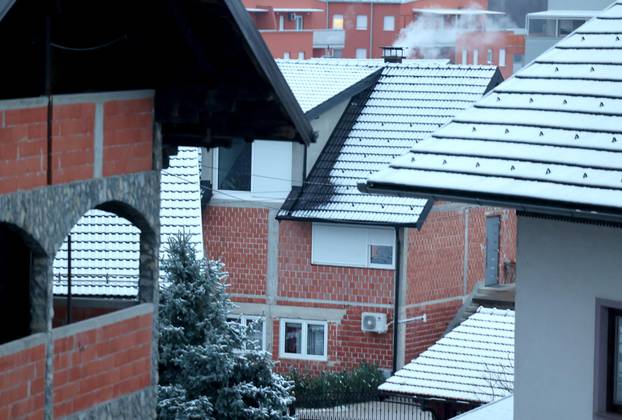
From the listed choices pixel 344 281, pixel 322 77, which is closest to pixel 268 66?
pixel 344 281

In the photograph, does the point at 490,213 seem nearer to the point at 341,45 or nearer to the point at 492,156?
the point at 492,156

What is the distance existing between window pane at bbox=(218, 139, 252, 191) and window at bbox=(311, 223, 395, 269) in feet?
6.11

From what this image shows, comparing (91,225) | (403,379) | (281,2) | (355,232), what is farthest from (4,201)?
(281,2)

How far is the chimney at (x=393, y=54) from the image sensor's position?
35219 mm

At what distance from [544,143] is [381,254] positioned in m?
21.9

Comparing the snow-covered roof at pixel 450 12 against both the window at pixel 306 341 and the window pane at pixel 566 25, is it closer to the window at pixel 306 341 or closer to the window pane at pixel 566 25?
the window pane at pixel 566 25

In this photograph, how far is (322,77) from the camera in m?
34.0

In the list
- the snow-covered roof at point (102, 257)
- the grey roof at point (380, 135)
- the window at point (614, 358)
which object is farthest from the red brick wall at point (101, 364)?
the grey roof at point (380, 135)

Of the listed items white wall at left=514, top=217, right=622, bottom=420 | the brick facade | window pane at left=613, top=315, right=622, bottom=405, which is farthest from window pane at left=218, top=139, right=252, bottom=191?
window pane at left=613, top=315, right=622, bottom=405

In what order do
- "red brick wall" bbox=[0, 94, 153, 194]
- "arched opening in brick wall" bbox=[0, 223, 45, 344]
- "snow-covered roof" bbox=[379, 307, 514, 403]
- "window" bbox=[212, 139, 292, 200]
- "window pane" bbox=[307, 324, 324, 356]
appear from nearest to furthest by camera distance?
"red brick wall" bbox=[0, 94, 153, 194] → "arched opening in brick wall" bbox=[0, 223, 45, 344] → "snow-covered roof" bbox=[379, 307, 514, 403] → "window pane" bbox=[307, 324, 324, 356] → "window" bbox=[212, 139, 292, 200]

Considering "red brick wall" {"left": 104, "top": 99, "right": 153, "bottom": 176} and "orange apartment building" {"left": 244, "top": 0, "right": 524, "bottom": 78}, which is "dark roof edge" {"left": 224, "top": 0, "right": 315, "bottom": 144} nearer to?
"red brick wall" {"left": 104, "top": 99, "right": 153, "bottom": 176}

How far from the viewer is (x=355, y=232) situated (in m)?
31.9

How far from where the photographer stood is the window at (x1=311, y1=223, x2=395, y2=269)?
31.8 meters

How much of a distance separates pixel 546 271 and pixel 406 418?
1888 centimetres
